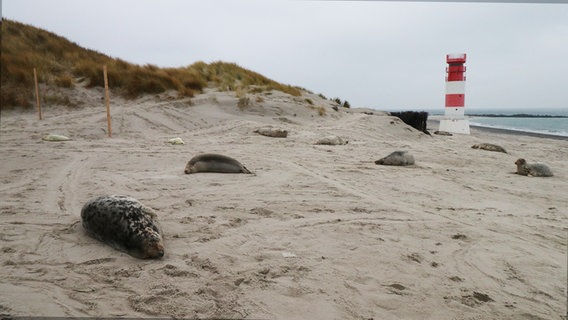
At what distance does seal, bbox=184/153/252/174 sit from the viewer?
4852mm

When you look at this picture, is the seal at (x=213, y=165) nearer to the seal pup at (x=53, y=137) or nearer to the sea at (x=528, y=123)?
the seal pup at (x=53, y=137)

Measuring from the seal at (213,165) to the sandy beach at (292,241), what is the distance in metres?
0.14

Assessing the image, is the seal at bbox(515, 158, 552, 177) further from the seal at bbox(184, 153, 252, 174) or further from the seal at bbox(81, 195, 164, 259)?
the seal at bbox(81, 195, 164, 259)

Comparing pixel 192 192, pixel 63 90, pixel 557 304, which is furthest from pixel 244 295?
pixel 63 90

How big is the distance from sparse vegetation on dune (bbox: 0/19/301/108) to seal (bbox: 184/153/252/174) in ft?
25.9

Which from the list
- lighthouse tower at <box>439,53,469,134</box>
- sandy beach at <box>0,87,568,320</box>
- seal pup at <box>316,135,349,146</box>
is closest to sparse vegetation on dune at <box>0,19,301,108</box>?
seal pup at <box>316,135,349,146</box>

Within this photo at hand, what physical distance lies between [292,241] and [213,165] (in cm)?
242

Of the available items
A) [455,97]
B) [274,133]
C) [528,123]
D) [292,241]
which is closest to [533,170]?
[292,241]

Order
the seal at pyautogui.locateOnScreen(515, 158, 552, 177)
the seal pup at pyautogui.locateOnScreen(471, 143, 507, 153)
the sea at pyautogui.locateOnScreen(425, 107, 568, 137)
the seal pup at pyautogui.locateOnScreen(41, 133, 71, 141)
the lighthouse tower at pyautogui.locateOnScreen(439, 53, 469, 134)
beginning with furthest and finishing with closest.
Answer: the sea at pyautogui.locateOnScreen(425, 107, 568, 137) → the lighthouse tower at pyautogui.locateOnScreen(439, 53, 469, 134) → the seal pup at pyautogui.locateOnScreen(471, 143, 507, 153) → the seal pup at pyautogui.locateOnScreen(41, 133, 71, 141) → the seal at pyautogui.locateOnScreen(515, 158, 552, 177)

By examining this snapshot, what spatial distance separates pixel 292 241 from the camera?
2730 mm

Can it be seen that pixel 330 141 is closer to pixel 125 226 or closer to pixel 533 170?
pixel 533 170

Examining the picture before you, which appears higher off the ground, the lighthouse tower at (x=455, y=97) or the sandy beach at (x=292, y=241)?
the lighthouse tower at (x=455, y=97)

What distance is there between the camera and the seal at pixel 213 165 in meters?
4.85

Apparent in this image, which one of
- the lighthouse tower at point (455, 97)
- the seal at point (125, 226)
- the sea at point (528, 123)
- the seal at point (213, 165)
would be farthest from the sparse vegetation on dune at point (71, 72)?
the sea at point (528, 123)
